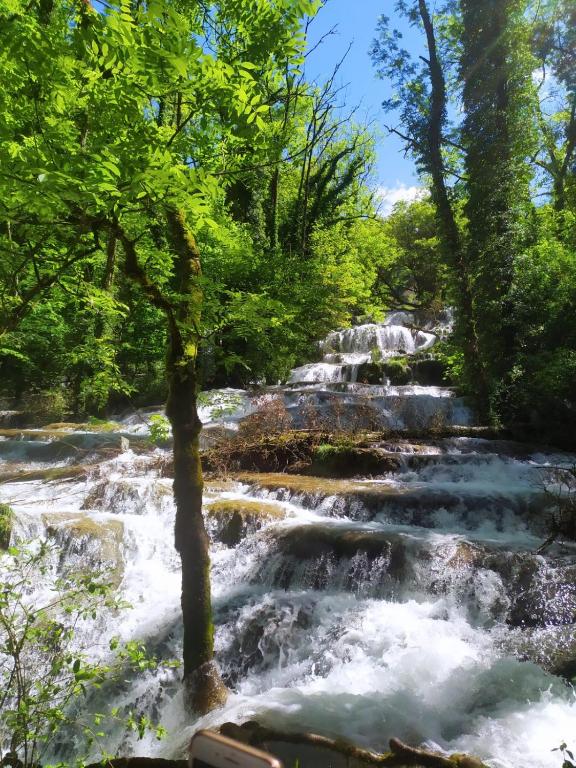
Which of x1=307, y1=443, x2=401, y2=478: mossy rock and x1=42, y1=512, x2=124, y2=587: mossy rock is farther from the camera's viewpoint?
x1=307, y1=443, x2=401, y2=478: mossy rock

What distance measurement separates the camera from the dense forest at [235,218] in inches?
97.9

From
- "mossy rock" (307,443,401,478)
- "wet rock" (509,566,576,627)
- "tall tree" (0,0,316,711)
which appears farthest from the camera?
"mossy rock" (307,443,401,478)

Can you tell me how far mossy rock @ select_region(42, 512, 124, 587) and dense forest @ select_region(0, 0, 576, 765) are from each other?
8.11ft

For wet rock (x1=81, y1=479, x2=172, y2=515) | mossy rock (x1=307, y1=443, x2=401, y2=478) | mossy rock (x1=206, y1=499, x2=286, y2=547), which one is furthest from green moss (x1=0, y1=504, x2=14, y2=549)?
mossy rock (x1=307, y1=443, x2=401, y2=478)

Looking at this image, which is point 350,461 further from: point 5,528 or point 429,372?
point 429,372

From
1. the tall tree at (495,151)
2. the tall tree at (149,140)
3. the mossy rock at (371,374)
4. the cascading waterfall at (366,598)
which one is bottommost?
the cascading waterfall at (366,598)

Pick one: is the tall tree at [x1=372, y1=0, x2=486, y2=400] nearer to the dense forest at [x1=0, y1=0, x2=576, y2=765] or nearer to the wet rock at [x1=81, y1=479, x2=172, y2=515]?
the dense forest at [x1=0, y1=0, x2=576, y2=765]

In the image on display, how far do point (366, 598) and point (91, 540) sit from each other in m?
3.99

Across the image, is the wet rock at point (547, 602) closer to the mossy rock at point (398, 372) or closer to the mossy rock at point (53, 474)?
the mossy rock at point (53, 474)

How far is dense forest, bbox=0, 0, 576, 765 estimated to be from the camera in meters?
2.49

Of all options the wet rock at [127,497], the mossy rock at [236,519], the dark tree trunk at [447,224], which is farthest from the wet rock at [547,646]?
the dark tree trunk at [447,224]

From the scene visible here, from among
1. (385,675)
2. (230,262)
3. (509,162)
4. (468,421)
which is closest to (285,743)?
(385,675)

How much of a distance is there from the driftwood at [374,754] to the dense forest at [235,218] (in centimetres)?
104

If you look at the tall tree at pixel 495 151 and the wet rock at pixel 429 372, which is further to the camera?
the wet rock at pixel 429 372
